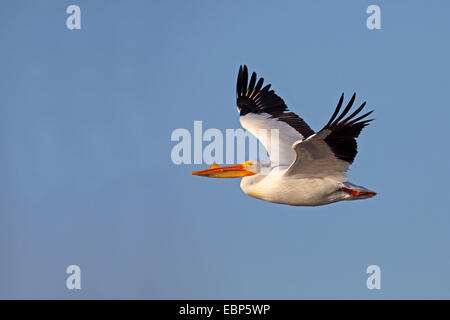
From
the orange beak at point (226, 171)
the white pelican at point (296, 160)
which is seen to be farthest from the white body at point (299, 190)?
the orange beak at point (226, 171)

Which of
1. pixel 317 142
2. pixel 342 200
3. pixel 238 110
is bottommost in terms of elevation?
pixel 342 200

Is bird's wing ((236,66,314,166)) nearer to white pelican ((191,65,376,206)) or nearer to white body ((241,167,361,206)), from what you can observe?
white pelican ((191,65,376,206))

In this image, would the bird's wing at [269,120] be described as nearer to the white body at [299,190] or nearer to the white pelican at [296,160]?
the white pelican at [296,160]

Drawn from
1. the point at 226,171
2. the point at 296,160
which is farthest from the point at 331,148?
the point at 226,171

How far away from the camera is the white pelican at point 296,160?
33.5ft

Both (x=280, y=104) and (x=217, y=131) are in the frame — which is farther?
(x=280, y=104)

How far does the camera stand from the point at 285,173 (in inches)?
445

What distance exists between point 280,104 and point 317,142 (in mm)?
3557

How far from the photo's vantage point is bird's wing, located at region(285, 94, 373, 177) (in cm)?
998

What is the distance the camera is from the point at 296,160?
1082 centimetres

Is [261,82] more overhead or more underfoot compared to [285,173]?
more overhead

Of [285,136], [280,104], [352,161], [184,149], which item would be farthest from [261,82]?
[352,161]

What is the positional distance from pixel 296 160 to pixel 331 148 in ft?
1.91

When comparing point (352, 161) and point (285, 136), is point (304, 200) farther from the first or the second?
point (285, 136)
